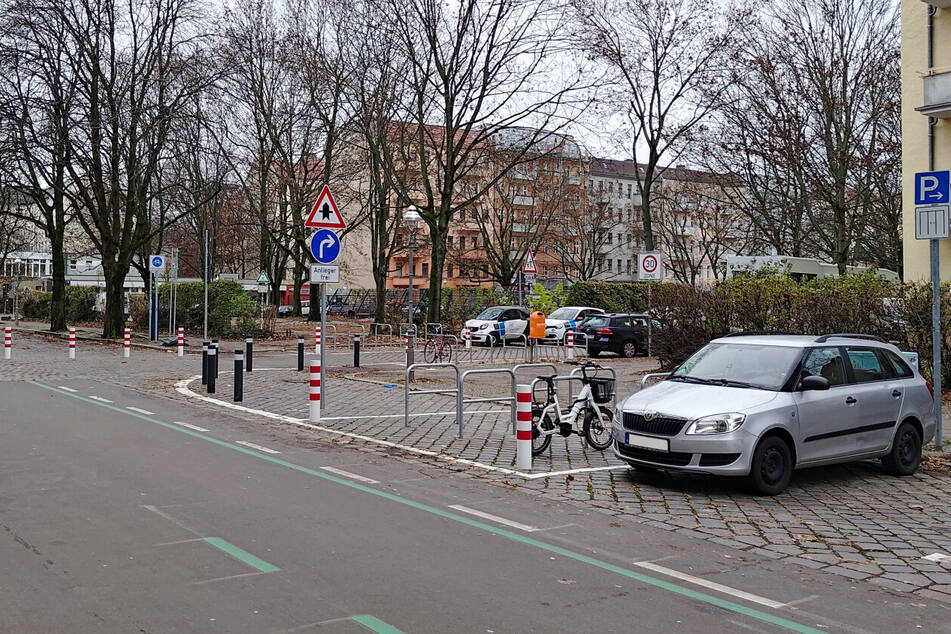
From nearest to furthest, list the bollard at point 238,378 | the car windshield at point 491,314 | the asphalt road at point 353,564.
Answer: the asphalt road at point 353,564
the bollard at point 238,378
the car windshield at point 491,314

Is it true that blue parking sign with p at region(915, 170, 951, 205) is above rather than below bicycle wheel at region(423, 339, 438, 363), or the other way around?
above

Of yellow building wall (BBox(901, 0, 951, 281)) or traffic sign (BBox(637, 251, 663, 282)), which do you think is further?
traffic sign (BBox(637, 251, 663, 282))

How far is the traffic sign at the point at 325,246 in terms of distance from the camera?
14.1 meters

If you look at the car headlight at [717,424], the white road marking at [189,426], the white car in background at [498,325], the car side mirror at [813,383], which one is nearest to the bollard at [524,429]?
the car headlight at [717,424]

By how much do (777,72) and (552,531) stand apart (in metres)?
29.7

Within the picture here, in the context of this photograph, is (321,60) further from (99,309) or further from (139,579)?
(139,579)

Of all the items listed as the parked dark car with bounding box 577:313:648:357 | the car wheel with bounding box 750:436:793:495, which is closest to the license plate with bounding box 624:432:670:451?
the car wheel with bounding box 750:436:793:495

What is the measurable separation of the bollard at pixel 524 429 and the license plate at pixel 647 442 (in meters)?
1.25

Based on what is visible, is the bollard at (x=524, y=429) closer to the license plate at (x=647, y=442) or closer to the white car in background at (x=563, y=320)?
the license plate at (x=647, y=442)

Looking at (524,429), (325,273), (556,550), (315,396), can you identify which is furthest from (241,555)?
(325,273)

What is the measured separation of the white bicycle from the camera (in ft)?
36.5

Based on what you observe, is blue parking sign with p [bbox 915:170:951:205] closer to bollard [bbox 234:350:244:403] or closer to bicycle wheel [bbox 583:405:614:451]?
bicycle wheel [bbox 583:405:614:451]

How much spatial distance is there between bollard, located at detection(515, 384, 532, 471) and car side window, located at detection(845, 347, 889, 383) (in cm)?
354

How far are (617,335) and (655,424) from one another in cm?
2161
